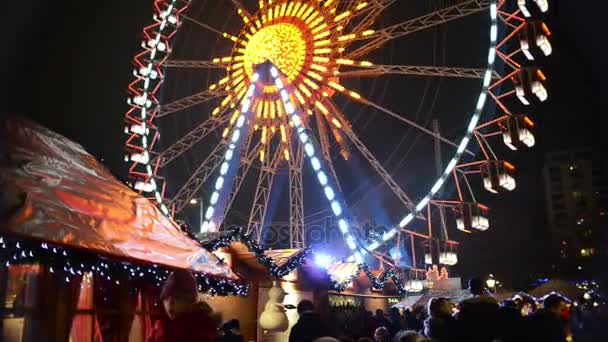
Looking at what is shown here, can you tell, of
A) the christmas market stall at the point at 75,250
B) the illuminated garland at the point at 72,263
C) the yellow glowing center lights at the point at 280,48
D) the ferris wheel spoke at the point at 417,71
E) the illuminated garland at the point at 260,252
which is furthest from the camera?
the yellow glowing center lights at the point at 280,48

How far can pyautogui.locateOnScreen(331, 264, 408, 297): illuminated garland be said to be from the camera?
605 inches

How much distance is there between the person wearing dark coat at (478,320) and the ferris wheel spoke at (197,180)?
43.3 feet

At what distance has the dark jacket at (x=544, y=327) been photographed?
5.68m

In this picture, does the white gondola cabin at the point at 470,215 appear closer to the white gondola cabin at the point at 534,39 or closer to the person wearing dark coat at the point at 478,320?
the white gondola cabin at the point at 534,39

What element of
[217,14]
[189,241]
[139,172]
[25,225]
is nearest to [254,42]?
[217,14]

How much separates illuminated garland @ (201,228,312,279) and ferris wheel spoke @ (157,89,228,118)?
7.64m

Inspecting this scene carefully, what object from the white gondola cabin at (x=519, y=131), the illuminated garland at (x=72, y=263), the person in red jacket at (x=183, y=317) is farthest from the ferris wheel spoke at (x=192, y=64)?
the person in red jacket at (x=183, y=317)

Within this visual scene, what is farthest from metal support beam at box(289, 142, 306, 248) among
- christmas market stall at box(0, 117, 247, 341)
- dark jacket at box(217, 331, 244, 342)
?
dark jacket at box(217, 331, 244, 342)

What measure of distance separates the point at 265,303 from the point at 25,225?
7790 millimetres

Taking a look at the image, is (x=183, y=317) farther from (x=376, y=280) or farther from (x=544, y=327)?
(x=376, y=280)

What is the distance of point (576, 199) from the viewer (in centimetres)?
6844

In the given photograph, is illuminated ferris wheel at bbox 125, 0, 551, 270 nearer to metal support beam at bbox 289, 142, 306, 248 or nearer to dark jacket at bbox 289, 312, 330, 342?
metal support beam at bbox 289, 142, 306, 248

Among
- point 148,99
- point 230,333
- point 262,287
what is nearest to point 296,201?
point 148,99

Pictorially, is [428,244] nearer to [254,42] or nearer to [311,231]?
[311,231]
